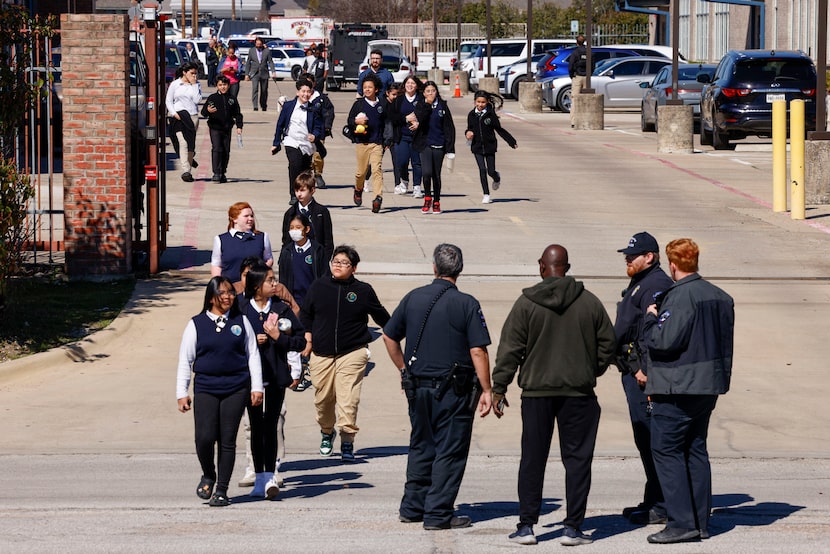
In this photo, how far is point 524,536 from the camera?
7617 mm

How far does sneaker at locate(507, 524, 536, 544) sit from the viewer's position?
25.0ft

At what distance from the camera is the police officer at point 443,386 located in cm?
789

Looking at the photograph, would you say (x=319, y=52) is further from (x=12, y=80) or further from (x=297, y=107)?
(x=12, y=80)

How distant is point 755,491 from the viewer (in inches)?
353

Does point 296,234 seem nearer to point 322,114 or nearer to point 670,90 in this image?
point 322,114

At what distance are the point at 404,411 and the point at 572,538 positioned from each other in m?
3.67

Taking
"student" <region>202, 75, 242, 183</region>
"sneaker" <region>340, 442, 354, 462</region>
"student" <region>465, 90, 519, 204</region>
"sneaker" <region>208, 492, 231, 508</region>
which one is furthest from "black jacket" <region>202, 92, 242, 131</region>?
"sneaker" <region>208, 492, 231, 508</region>

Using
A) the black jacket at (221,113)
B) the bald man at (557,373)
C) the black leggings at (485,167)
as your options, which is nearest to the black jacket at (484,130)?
the black leggings at (485,167)

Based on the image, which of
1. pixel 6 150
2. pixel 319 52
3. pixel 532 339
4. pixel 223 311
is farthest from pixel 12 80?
pixel 319 52

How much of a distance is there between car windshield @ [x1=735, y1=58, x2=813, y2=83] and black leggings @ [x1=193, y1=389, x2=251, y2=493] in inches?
833

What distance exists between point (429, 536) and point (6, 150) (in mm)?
7294

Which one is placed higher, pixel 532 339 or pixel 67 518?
pixel 532 339

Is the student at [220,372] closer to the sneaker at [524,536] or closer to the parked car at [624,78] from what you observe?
the sneaker at [524,536]

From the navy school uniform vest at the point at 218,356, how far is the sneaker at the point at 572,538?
6.81 ft
